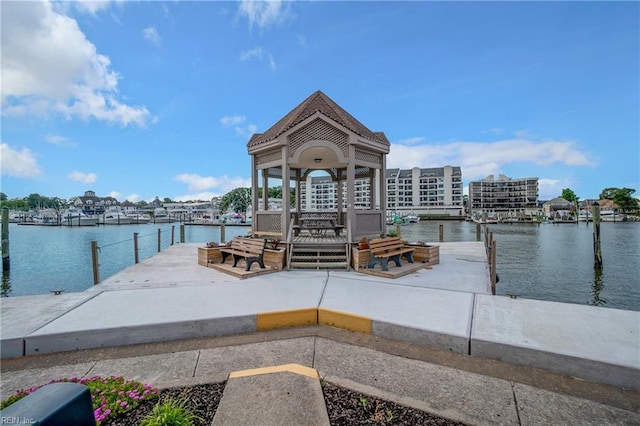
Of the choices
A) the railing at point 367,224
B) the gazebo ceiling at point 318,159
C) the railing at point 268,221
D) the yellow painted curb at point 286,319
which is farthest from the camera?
the gazebo ceiling at point 318,159

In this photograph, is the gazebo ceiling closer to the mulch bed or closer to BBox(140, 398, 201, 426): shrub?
the mulch bed

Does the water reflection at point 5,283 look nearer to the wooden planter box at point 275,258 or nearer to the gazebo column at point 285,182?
the wooden planter box at point 275,258

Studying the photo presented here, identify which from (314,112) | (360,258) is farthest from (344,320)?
(314,112)

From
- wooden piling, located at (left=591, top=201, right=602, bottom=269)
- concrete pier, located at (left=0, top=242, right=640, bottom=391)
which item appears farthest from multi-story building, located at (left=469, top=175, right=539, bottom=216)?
concrete pier, located at (left=0, top=242, right=640, bottom=391)

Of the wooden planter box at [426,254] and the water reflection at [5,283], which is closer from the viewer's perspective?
the wooden planter box at [426,254]

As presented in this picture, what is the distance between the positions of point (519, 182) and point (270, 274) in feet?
337

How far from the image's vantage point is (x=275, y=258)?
8117 mm

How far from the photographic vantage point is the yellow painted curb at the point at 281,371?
2.97 meters

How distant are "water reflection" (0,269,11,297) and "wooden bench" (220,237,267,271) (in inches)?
339

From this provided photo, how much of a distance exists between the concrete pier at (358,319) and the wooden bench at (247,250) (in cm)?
138

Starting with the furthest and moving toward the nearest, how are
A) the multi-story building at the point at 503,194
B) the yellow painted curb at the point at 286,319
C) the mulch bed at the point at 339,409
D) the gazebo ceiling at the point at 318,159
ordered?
the multi-story building at the point at 503,194, the gazebo ceiling at the point at 318,159, the yellow painted curb at the point at 286,319, the mulch bed at the point at 339,409

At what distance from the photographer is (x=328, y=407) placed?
8.29 feet

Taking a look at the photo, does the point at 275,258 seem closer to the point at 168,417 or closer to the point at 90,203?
the point at 168,417

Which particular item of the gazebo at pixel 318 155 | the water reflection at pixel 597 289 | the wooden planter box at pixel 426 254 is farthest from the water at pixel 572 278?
the gazebo at pixel 318 155
